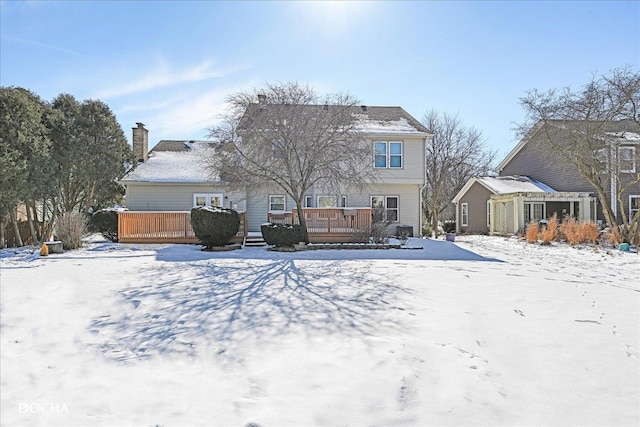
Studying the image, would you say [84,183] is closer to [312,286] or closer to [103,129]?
[103,129]

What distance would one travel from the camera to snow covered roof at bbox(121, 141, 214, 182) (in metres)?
22.2

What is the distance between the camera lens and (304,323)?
651 cm

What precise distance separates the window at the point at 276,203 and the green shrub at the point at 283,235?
252 inches

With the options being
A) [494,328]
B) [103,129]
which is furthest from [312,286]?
[103,129]

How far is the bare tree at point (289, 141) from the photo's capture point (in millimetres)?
15953

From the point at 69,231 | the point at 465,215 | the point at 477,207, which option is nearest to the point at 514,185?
the point at 477,207

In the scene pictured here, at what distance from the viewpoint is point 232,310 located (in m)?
7.11

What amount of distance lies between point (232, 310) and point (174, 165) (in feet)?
60.8

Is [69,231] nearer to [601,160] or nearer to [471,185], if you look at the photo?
[601,160]

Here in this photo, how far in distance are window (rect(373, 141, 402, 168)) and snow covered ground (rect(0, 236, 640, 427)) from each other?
1351cm

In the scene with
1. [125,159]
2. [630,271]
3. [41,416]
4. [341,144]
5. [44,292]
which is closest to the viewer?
[41,416]

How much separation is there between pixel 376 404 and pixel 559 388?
194 cm

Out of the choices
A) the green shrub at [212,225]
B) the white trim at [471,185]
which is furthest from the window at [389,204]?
the green shrub at [212,225]

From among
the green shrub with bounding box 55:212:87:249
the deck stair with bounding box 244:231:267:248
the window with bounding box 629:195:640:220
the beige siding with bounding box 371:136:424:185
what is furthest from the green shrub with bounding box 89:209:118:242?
the window with bounding box 629:195:640:220
